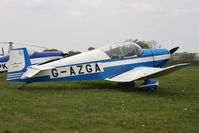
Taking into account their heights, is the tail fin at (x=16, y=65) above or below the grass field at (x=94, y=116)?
above

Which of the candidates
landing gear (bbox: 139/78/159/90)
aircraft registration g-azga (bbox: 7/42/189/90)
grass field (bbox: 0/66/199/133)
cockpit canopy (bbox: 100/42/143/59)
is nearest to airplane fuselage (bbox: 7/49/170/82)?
aircraft registration g-azga (bbox: 7/42/189/90)

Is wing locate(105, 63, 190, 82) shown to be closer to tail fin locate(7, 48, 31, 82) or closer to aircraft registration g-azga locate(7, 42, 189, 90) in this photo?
aircraft registration g-azga locate(7, 42, 189, 90)

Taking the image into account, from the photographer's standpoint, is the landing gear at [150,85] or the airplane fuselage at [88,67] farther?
the landing gear at [150,85]

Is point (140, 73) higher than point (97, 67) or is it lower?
lower

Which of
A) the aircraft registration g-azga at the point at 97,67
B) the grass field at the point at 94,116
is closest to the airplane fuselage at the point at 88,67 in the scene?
the aircraft registration g-azga at the point at 97,67

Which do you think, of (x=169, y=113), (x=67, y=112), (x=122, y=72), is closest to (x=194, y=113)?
(x=169, y=113)

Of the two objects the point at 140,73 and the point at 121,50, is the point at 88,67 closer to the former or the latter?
the point at 121,50

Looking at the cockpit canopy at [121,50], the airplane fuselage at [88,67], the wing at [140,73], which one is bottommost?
the wing at [140,73]

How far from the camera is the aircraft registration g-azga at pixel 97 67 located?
8.75 metres

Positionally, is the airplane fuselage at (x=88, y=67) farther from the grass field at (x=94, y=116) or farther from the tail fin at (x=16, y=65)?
the grass field at (x=94, y=116)

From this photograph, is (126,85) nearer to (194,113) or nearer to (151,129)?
(194,113)

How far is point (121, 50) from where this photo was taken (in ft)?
31.7

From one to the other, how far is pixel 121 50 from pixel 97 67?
1.26 meters

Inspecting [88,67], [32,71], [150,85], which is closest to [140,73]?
[150,85]
